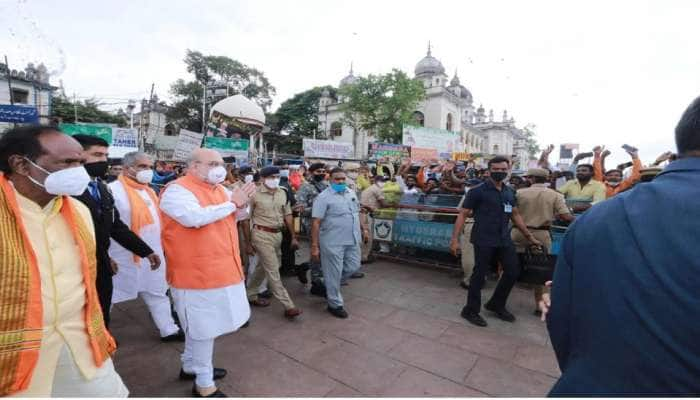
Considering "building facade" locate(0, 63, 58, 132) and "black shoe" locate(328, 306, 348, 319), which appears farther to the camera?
"building facade" locate(0, 63, 58, 132)

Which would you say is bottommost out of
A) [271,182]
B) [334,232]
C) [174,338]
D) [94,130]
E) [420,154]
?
[174,338]

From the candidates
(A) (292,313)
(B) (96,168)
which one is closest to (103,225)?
(B) (96,168)

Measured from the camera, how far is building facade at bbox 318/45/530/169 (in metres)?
42.2

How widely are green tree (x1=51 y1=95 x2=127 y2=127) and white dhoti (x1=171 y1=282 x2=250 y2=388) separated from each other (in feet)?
122

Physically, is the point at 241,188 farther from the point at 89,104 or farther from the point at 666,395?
the point at 89,104

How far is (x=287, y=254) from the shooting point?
17.7 ft

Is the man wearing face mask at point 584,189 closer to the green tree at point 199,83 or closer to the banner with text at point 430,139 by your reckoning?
the banner with text at point 430,139

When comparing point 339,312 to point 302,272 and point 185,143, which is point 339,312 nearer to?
point 302,272

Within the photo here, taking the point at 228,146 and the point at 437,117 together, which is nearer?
the point at 228,146

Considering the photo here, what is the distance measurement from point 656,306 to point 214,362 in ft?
9.93

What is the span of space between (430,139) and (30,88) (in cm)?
3025

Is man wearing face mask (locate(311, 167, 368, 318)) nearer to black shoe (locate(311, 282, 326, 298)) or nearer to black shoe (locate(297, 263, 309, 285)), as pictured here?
black shoe (locate(311, 282, 326, 298))

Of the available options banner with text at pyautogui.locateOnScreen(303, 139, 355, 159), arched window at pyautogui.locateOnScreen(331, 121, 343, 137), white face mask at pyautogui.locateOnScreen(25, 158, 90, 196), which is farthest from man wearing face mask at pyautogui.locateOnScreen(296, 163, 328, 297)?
arched window at pyautogui.locateOnScreen(331, 121, 343, 137)

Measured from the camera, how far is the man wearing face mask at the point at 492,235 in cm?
384
